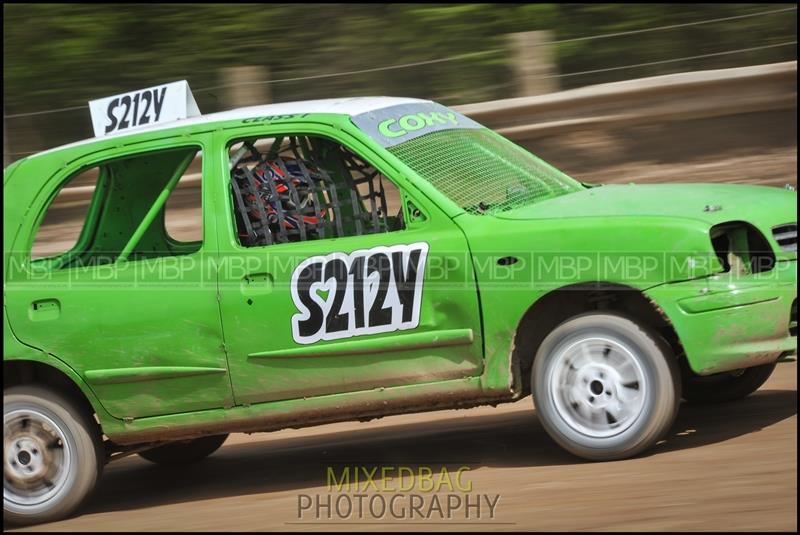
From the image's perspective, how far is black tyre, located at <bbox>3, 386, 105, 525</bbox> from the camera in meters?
6.17

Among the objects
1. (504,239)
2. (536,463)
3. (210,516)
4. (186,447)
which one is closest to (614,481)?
(536,463)

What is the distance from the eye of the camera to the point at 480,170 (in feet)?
20.3

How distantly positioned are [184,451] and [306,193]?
7.36 feet

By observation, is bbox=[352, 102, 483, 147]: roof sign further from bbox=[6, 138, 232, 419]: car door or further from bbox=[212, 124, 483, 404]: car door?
bbox=[6, 138, 232, 419]: car door

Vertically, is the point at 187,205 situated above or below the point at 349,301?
above

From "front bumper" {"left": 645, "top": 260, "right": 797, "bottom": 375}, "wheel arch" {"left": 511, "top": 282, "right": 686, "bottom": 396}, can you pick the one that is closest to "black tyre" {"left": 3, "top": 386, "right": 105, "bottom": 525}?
"wheel arch" {"left": 511, "top": 282, "right": 686, "bottom": 396}

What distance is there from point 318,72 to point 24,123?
3368mm

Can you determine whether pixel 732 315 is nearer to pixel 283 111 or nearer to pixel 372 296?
pixel 372 296

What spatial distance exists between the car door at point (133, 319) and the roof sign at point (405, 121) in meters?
0.88

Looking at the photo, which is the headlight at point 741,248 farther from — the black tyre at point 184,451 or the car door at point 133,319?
the black tyre at point 184,451

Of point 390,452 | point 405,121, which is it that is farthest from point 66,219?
point 405,121

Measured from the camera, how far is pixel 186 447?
296 inches

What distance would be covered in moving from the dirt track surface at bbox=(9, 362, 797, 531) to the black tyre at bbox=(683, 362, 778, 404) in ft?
0.25

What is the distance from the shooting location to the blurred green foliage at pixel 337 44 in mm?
12445
